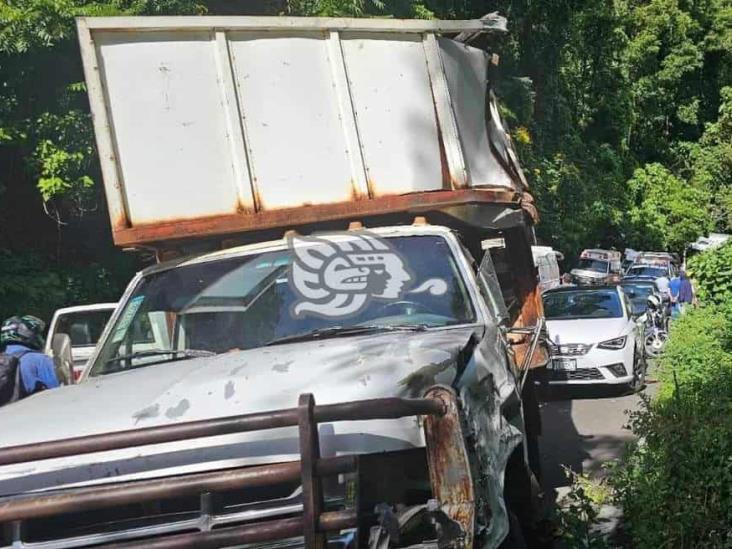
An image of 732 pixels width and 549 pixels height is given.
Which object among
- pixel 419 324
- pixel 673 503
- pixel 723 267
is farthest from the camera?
pixel 723 267

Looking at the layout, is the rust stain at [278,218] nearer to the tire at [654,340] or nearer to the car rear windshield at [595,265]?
the tire at [654,340]

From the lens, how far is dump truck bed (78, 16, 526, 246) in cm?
541

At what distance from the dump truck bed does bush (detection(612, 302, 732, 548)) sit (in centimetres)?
181

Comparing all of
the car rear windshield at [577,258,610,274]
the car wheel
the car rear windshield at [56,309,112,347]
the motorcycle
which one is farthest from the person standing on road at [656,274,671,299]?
the car rear windshield at [56,309,112,347]

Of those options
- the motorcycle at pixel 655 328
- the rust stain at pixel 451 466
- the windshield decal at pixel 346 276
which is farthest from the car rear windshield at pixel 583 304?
the rust stain at pixel 451 466

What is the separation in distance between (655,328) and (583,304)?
180 inches

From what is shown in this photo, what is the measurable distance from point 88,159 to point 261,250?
8.27 m

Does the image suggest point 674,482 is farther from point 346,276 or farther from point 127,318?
point 127,318

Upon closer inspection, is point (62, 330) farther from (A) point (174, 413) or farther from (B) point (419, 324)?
(A) point (174, 413)

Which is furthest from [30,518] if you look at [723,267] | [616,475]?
[723,267]

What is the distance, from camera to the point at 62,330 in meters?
11.7

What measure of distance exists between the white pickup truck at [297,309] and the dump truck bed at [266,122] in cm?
1

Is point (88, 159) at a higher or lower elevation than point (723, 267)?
higher

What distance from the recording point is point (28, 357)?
645cm
